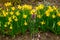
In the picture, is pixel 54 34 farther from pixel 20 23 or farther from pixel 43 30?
pixel 20 23

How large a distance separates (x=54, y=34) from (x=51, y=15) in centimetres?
36

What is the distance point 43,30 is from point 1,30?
76 centimetres

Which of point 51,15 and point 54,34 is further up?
point 51,15

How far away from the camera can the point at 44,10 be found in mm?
4363

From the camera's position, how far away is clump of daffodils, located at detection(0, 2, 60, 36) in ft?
13.7

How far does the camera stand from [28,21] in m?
4.27

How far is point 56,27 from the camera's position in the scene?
426 centimetres

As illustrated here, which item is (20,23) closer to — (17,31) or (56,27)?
(17,31)

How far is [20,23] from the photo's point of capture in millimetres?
4191

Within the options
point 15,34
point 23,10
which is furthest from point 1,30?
point 23,10

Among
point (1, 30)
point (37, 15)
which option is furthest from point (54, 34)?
point (1, 30)

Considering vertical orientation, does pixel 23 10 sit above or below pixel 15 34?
above

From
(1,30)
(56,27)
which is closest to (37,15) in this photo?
(56,27)

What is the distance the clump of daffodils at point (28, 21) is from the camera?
4180 millimetres
